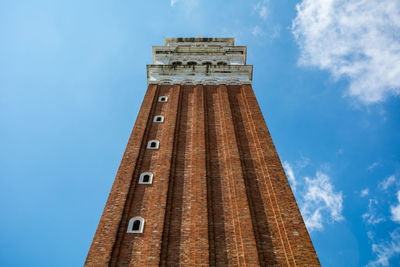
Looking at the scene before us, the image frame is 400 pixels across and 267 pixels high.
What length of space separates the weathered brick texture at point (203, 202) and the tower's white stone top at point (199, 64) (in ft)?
19.1

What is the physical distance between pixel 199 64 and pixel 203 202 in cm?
1733

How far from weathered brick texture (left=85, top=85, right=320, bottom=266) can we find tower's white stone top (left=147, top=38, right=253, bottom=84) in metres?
5.82

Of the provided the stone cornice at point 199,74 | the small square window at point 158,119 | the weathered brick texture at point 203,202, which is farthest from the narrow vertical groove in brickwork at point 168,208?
the stone cornice at point 199,74

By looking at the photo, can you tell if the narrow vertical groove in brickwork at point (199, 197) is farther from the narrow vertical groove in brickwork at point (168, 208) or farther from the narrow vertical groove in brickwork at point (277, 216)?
the narrow vertical groove in brickwork at point (277, 216)

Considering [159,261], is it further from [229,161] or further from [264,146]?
[264,146]

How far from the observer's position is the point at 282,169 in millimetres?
11961

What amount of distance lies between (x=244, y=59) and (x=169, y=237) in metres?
20.4

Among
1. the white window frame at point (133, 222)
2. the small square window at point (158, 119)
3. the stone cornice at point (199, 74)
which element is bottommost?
the white window frame at point (133, 222)

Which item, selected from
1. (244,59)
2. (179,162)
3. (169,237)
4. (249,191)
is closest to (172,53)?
(244,59)

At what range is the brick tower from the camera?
335 inches

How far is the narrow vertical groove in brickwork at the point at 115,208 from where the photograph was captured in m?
8.20

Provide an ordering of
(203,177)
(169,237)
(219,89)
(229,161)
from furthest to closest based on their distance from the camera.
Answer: (219,89) < (229,161) < (203,177) < (169,237)

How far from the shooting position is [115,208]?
986 centimetres

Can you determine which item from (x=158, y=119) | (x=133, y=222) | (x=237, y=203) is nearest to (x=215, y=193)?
(x=237, y=203)
